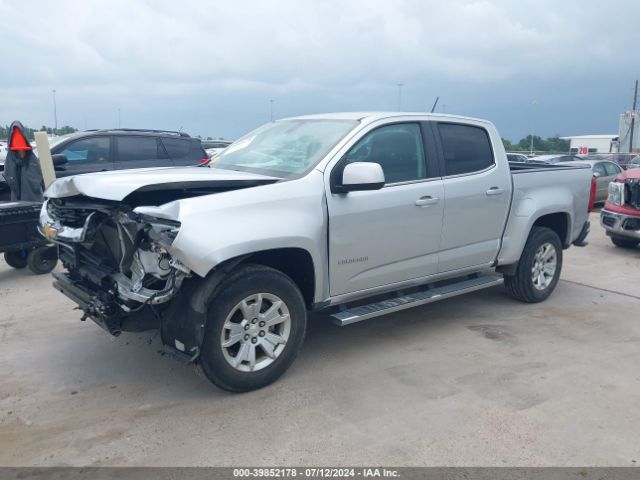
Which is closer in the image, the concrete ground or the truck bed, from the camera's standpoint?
the concrete ground

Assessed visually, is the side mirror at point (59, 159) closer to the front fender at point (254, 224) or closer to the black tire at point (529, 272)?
the front fender at point (254, 224)

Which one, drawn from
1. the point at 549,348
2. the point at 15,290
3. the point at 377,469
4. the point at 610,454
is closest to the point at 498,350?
the point at 549,348

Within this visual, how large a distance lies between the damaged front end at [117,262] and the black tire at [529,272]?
150 inches

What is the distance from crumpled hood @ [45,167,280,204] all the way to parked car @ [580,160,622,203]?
527 inches

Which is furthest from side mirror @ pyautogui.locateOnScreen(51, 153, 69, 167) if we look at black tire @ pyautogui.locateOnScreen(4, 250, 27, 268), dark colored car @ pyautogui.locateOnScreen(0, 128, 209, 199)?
black tire @ pyautogui.locateOnScreen(4, 250, 27, 268)

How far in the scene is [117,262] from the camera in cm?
411

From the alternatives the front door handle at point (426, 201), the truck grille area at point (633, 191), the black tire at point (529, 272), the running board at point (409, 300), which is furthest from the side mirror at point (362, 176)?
the truck grille area at point (633, 191)

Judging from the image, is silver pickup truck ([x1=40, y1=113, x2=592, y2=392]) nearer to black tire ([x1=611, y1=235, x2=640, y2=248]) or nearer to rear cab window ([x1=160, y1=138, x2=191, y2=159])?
black tire ([x1=611, y1=235, x2=640, y2=248])

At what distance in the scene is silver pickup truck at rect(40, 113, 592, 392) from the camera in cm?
375

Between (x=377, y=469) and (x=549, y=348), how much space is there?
248cm

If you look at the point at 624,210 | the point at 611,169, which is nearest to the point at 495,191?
the point at 624,210

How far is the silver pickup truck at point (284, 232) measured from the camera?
375 centimetres

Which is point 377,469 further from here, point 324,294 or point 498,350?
point 498,350

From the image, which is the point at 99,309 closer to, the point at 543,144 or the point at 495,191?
the point at 495,191
